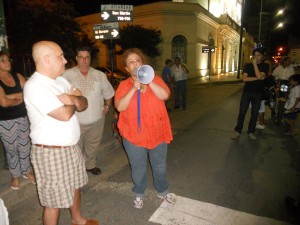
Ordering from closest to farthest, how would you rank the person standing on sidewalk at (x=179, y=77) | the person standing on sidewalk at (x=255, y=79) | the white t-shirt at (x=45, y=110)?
the white t-shirt at (x=45, y=110) < the person standing on sidewalk at (x=255, y=79) < the person standing on sidewalk at (x=179, y=77)

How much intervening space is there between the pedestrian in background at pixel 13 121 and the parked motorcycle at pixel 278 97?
579cm

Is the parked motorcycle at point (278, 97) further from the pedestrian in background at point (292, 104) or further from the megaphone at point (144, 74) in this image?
the megaphone at point (144, 74)

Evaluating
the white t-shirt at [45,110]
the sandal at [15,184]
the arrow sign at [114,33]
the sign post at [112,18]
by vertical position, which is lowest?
the sandal at [15,184]

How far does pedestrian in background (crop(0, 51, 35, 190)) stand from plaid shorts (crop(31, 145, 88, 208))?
1286mm

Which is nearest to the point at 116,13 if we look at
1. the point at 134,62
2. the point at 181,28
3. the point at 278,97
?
the point at 278,97

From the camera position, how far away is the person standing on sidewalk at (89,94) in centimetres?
360

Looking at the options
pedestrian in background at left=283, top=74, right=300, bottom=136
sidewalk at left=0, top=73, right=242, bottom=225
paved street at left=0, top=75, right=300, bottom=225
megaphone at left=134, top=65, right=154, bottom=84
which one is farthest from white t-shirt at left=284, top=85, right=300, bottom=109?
megaphone at left=134, top=65, right=154, bottom=84

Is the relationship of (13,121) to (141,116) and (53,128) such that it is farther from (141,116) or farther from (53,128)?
(141,116)

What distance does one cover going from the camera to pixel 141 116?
9.27 ft

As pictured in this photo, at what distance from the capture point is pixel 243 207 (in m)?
3.16

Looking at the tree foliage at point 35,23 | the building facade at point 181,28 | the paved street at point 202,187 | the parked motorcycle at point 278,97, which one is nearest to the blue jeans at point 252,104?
the paved street at point 202,187

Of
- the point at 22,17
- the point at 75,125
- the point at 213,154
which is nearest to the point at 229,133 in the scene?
the point at 213,154

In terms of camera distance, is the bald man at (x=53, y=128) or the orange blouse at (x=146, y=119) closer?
the bald man at (x=53, y=128)

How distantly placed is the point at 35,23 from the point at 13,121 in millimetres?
15433
